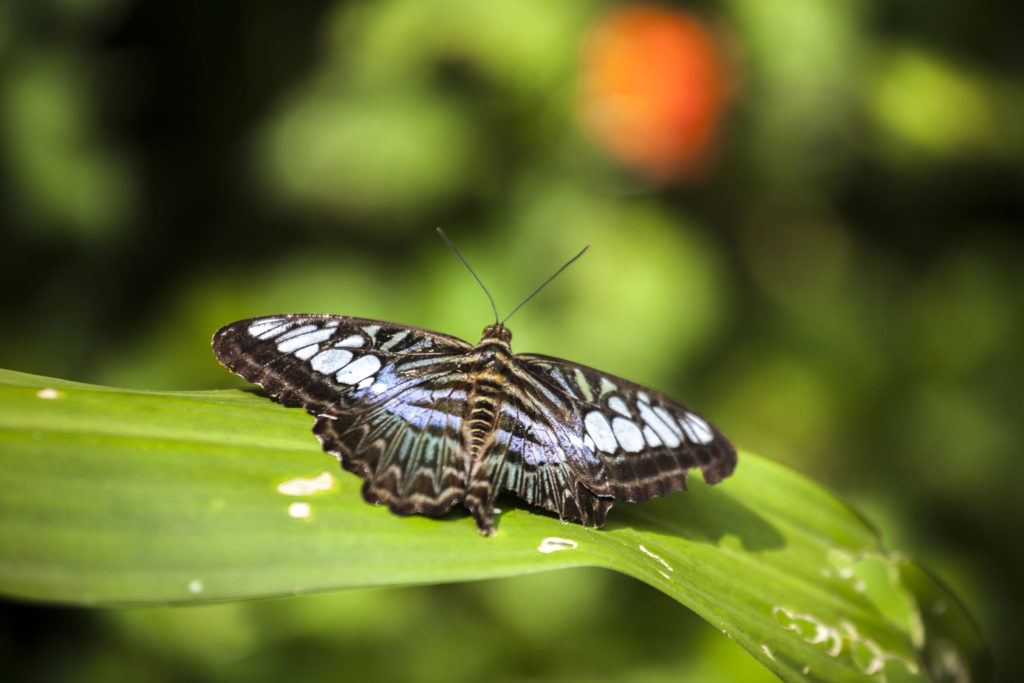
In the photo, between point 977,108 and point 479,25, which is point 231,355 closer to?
point 479,25

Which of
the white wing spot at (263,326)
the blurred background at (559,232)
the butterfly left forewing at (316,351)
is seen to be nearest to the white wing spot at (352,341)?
the butterfly left forewing at (316,351)

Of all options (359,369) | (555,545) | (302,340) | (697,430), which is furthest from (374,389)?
(697,430)

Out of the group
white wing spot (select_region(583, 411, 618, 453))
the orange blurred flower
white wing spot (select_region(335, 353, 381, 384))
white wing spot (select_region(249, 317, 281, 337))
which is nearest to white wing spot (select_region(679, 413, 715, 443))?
white wing spot (select_region(583, 411, 618, 453))

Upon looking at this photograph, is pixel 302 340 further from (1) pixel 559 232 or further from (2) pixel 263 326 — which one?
(1) pixel 559 232

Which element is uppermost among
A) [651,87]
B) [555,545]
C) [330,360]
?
[651,87]

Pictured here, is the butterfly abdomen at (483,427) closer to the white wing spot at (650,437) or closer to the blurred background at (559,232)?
the white wing spot at (650,437)

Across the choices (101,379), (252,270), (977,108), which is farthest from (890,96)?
(101,379)
